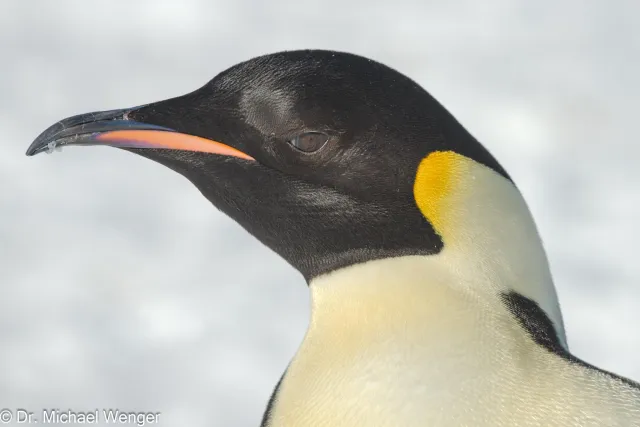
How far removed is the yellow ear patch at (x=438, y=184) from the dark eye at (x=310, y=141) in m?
0.14

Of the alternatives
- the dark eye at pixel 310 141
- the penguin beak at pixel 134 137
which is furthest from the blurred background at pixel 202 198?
the dark eye at pixel 310 141

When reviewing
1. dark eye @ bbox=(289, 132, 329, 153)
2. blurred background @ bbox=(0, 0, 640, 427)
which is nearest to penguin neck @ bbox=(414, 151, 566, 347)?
dark eye @ bbox=(289, 132, 329, 153)

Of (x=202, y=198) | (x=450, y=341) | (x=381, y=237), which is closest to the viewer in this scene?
(x=450, y=341)

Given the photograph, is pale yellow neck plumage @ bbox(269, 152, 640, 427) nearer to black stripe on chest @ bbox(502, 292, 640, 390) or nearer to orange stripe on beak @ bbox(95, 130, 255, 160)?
black stripe on chest @ bbox(502, 292, 640, 390)

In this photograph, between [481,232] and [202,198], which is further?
[202,198]

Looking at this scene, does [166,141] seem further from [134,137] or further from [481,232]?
[481,232]

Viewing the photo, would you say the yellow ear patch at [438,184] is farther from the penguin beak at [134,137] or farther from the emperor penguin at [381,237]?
the penguin beak at [134,137]

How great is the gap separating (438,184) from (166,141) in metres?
0.40

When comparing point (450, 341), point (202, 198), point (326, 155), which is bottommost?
point (450, 341)

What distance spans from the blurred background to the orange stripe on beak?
2498mm

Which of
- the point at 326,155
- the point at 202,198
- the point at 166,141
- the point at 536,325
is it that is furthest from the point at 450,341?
the point at 202,198

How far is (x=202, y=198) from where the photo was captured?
17.3 ft

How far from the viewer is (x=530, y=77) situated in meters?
6.04

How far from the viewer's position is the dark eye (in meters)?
1.45
